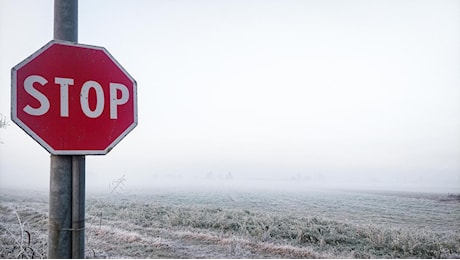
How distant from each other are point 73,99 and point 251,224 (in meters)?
5.76

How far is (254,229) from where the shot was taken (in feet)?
22.1

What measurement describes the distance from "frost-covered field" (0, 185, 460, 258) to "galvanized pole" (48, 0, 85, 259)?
2318mm

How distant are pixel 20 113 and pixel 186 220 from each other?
19.4 feet

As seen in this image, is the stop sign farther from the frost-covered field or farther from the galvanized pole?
the frost-covered field

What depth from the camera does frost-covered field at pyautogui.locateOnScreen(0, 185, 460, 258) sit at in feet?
18.3

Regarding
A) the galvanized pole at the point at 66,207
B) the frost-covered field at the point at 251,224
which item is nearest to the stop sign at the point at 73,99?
the galvanized pole at the point at 66,207

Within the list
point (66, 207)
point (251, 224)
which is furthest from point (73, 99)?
point (251, 224)

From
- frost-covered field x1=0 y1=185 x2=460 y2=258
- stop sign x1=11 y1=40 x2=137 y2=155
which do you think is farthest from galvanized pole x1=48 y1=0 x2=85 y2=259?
frost-covered field x1=0 y1=185 x2=460 y2=258

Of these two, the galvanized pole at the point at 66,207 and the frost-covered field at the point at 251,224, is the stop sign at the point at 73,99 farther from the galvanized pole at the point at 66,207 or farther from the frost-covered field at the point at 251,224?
the frost-covered field at the point at 251,224

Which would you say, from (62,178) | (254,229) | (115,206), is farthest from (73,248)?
(115,206)

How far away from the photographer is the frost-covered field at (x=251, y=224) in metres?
5.57

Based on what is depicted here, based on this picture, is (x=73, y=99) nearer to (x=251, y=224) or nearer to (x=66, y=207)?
(x=66, y=207)

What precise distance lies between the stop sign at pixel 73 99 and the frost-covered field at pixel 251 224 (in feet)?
8.14

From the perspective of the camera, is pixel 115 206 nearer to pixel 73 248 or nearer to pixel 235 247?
pixel 235 247
